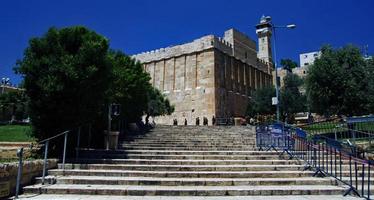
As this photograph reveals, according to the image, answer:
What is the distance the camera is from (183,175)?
7930 millimetres

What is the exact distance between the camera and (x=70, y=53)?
31.0ft

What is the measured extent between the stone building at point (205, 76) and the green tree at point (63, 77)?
26.8m

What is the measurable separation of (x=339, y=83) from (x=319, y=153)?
12423 mm

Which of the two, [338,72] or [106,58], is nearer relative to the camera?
[106,58]

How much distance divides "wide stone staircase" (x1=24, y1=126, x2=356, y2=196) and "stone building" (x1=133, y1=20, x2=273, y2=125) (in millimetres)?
25969

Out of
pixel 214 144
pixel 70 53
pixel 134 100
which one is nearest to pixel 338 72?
pixel 214 144

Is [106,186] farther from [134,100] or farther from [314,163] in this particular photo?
[134,100]

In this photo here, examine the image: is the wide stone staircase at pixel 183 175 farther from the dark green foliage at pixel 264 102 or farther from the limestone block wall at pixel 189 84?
the dark green foliage at pixel 264 102

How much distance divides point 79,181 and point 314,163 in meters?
6.07

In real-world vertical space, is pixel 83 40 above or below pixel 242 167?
above

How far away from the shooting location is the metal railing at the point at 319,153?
7192 millimetres

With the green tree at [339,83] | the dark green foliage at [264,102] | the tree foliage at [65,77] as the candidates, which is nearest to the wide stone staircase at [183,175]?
the tree foliage at [65,77]

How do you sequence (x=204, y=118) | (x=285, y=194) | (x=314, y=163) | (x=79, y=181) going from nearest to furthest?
(x=285, y=194), (x=79, y=181), (x=314, y=163), (x=204, y=118)

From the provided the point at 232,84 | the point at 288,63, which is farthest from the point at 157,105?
the point at 288,63
